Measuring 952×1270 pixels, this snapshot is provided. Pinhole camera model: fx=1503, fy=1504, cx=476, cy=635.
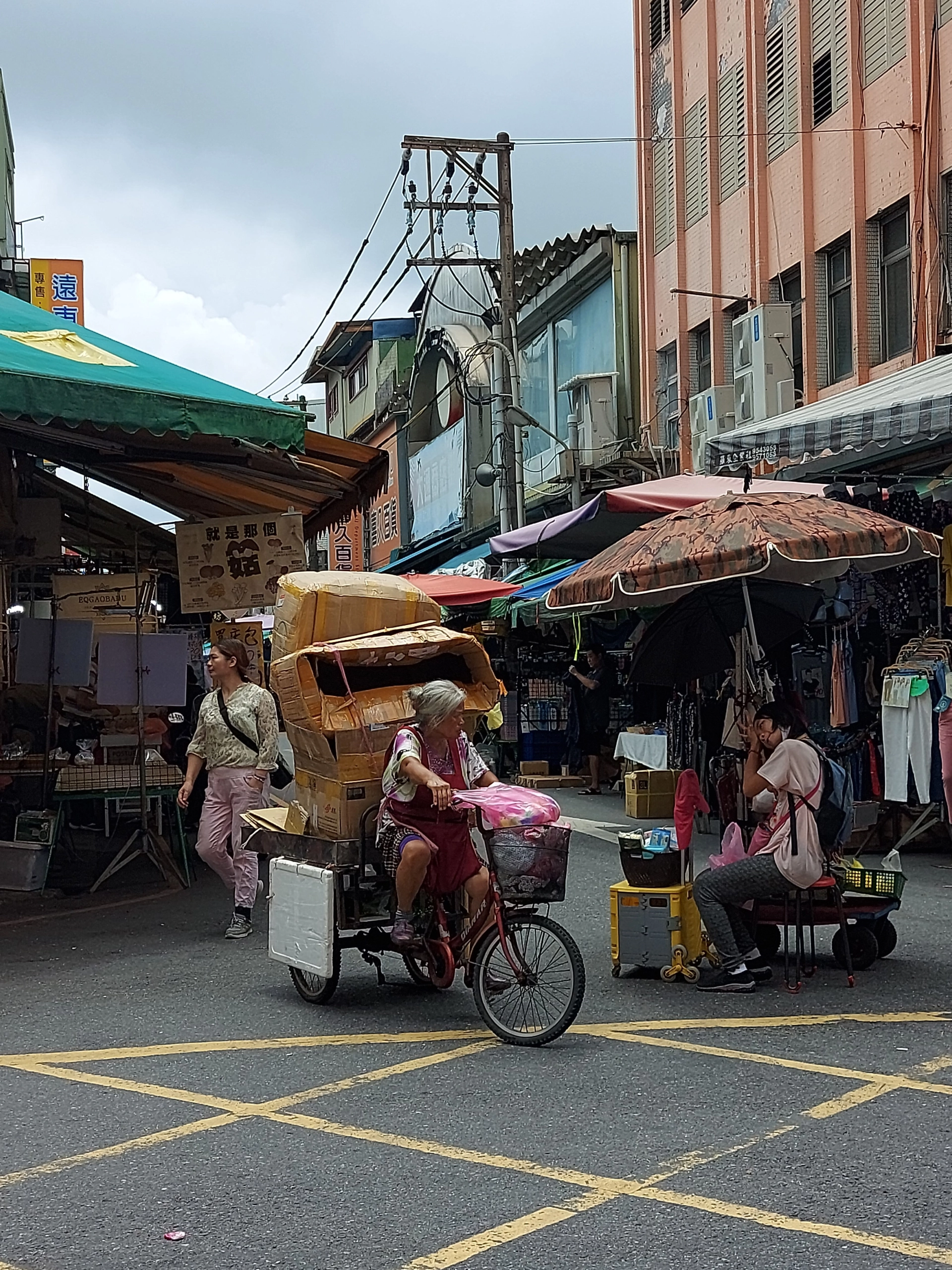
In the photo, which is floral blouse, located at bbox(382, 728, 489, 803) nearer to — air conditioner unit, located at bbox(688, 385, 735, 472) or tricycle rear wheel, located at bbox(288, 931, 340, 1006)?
tricycle rear wheel, located at bbox(288, 931, 340, 1006)

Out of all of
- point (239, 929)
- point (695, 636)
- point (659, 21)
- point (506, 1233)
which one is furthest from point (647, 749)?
point (659, 21)

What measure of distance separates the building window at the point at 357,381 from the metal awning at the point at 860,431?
37239 mm

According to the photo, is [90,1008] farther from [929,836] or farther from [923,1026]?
[929,836]

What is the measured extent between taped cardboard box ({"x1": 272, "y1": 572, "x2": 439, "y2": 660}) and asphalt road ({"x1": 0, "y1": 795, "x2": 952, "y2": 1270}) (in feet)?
6.37

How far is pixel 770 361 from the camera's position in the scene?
20266 mm

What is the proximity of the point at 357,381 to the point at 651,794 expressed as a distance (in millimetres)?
36716

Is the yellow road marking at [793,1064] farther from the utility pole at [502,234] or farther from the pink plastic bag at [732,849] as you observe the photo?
the utility pole at [502,234]

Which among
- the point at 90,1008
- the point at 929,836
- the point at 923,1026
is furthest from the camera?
the point at 929,836

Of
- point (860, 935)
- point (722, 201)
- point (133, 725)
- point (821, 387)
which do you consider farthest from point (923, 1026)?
point (722, 201)

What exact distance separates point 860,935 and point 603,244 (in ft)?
66.6

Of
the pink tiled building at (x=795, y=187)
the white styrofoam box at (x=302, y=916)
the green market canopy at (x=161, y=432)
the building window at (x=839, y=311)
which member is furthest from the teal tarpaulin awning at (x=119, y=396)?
the building window at (x=839, y=311)

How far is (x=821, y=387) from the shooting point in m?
19.9

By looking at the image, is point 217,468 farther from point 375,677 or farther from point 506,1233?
point 506,1233

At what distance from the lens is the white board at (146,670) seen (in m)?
12.4
